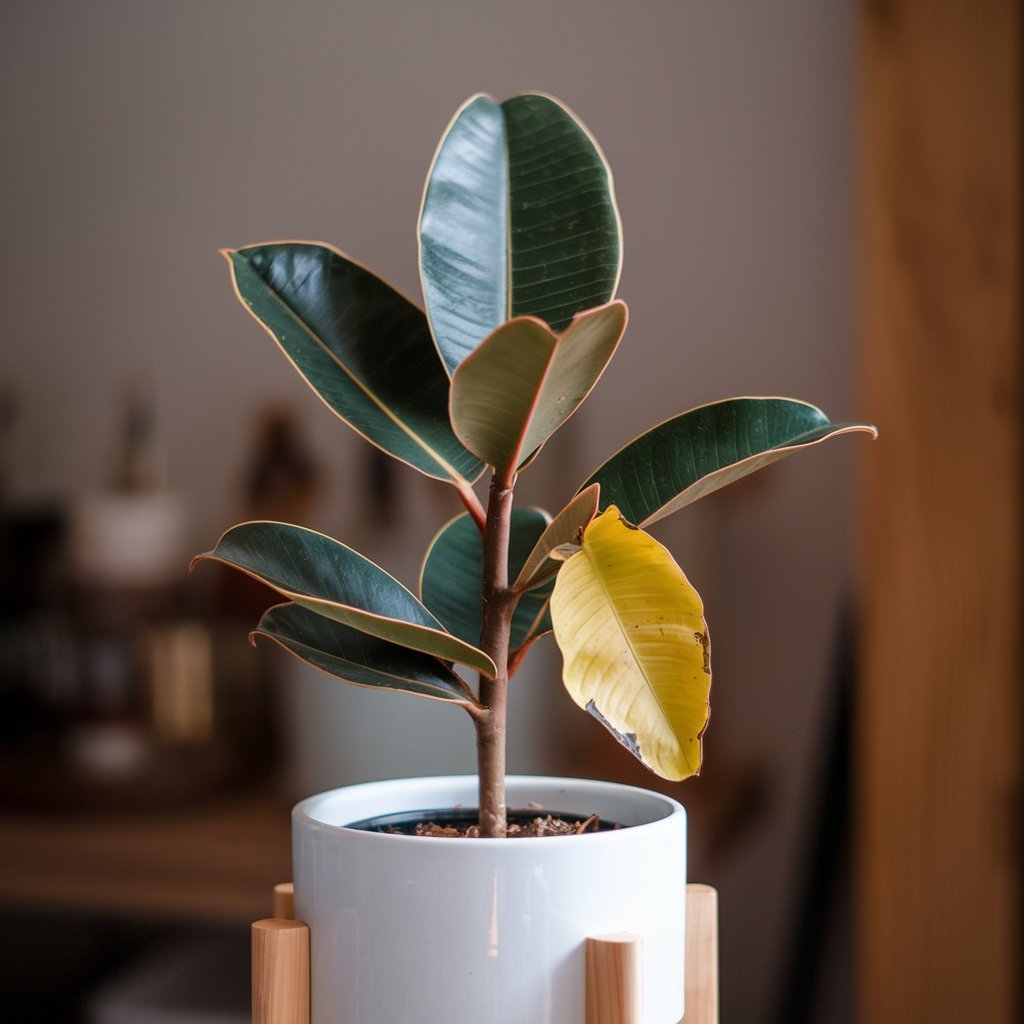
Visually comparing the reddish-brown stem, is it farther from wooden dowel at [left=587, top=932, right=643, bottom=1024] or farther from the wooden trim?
the wooden trim

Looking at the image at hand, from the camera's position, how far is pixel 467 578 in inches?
21.2

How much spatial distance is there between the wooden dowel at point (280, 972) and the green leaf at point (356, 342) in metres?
0.19

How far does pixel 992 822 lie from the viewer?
3.72ft

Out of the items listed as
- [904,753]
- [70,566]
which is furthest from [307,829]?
[70,566]

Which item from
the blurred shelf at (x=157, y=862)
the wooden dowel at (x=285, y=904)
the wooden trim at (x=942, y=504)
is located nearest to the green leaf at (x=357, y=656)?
the wooden dowel at (x=285, y=904)

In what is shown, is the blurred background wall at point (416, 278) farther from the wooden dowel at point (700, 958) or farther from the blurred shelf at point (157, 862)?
the wooden dowel at point (700, 958)

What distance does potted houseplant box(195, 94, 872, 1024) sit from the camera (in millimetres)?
396

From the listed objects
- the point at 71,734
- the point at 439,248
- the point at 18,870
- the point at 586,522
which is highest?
the point at 439,248

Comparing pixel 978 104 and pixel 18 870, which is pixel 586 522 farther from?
pixel 18 870

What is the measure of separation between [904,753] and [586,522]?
0.86 metres

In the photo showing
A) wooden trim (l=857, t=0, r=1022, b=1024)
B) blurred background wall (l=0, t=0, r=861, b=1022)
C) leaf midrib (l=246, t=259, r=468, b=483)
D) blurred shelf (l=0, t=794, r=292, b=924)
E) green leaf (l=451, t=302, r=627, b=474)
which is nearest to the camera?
green leaf (l=451, t=302, r=627, b=474)

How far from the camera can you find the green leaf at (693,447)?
456 millimetres

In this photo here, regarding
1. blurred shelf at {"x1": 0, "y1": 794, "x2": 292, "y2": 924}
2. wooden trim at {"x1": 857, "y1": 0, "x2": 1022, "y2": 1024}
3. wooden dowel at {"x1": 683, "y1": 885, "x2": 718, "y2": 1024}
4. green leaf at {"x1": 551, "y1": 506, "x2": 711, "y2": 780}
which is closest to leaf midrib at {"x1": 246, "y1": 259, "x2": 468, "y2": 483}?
green leaf at {"x1": 551, "y1": 506, "x2": 711, "y2": 780}

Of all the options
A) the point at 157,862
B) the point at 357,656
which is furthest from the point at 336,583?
the point at 157,862
